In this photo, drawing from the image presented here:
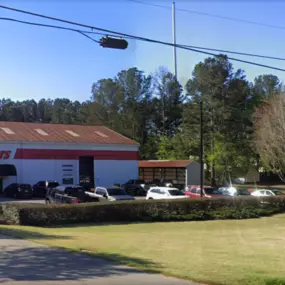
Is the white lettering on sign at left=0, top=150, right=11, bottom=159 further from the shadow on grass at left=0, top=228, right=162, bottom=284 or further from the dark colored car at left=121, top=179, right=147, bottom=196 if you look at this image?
the shadow on grass at left=0, top=228, right=162, bottom=284

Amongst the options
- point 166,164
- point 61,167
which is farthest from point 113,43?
point 166,164

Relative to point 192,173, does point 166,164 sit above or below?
above

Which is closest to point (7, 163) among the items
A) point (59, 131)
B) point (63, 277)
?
point (59, 131)

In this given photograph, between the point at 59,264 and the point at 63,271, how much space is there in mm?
896

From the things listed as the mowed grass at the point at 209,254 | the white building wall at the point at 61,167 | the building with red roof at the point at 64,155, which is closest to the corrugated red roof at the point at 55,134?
the building with red roof at the point at 64,155

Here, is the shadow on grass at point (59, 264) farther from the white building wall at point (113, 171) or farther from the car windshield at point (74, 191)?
the white building wall at point (113, 171)

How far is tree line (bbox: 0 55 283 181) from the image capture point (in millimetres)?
72500

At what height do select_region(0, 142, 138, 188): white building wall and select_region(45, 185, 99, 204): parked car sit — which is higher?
select_region(0, 142, 138, 188): white building wall

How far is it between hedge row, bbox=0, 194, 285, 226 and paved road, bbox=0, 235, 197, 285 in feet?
41.1

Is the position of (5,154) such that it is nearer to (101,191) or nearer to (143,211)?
(101,191)

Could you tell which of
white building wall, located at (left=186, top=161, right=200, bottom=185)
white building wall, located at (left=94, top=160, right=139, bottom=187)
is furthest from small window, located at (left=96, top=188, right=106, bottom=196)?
white building wall, located at (left=186, top=161, right=200, bottom=185)

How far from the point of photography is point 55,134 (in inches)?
2253

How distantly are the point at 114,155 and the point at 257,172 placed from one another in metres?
37.3

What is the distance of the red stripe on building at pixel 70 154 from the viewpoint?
5187 cm
